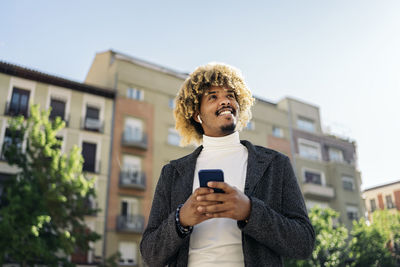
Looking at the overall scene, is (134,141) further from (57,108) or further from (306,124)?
(306,124)

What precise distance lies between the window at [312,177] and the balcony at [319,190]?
87cm

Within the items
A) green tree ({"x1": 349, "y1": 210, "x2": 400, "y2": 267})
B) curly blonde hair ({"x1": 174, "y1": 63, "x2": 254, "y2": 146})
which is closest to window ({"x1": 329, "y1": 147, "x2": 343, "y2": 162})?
green tree ({"x1": 349, "y1": 210, "x2": 400, "y2": 267})

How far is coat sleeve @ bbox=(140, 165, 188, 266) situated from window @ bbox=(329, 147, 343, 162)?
34.7m

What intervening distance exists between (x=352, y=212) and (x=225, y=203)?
114 ft

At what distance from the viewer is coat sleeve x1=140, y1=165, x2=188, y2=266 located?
1.97 m

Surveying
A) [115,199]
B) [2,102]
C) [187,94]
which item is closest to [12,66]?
[2,102]

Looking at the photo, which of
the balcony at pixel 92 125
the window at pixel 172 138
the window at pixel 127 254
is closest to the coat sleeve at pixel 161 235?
the window at pixel 127 254

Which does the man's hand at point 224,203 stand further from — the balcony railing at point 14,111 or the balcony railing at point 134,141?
the balcony railing at point 134,141

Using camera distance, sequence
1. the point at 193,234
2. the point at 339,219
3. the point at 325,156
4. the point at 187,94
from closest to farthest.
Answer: the point at 193,234
the point at 187,94
the point at 339,219
the point at 325,156

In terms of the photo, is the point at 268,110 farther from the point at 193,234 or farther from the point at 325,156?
the point at 193,234

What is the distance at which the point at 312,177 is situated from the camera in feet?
108

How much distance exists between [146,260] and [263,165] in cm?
82

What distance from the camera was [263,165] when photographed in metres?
2.22

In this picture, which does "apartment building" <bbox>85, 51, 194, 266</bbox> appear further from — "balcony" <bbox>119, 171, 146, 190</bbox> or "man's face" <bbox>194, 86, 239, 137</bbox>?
"man's face" <bbox>194, 86, 239, 137</bbox>
